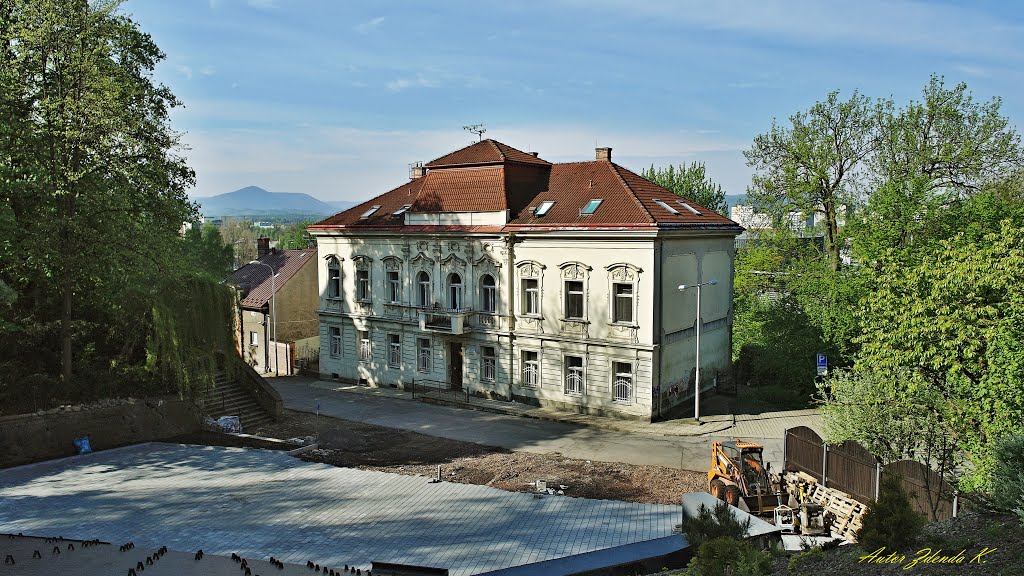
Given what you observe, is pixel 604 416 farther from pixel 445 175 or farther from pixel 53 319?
pixel 53 319

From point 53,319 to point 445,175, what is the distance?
1673cm

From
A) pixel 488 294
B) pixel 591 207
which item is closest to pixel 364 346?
pixel 488 294

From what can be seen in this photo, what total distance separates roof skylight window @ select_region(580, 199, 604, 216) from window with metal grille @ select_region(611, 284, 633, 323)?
10.7 ft

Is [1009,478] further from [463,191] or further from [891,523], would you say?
[463,191]

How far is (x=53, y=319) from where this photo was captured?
24.1 meters

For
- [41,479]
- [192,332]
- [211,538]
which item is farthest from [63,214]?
[211,538]

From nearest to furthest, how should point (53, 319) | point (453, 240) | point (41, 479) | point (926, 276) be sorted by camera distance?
point (926, 276)
point (41, 479)
point (53, 319)
point (453, 240)

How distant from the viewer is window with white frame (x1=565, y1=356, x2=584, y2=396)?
29.0m

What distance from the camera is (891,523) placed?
9.59 m

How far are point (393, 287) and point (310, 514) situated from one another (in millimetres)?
18055

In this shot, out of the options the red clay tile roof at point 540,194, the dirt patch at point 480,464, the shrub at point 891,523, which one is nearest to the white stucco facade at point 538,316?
the red clay tile roof at point 540,194

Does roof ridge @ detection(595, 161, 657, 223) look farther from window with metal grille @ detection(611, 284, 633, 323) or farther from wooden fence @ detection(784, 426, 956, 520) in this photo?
wooden fence @ detection(784, 426, 956, 520)

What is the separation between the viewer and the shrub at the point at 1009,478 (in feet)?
33.2

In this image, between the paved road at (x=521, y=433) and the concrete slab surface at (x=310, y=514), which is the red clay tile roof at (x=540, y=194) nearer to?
the paved road at (x=521, y=433)
